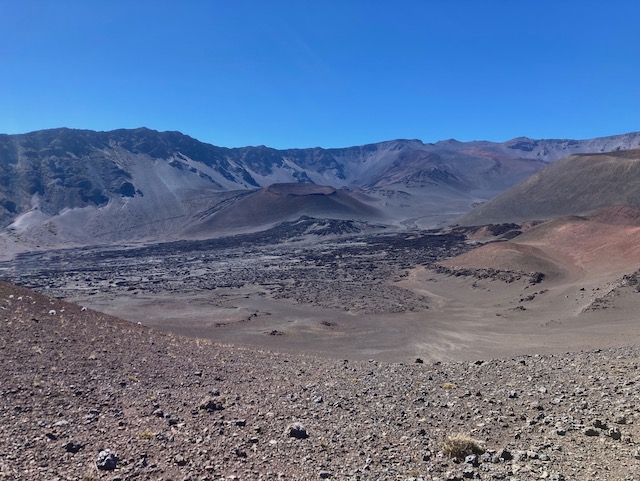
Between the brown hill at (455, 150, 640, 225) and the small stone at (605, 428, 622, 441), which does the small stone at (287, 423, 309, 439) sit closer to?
the small stone at (605, 428, 622, 441)

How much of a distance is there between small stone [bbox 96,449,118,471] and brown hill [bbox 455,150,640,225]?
102m

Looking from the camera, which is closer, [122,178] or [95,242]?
[95,242]

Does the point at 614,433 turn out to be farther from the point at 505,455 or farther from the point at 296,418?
the point at 296,418

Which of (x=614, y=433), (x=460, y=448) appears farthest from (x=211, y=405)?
(x=614, y=433)

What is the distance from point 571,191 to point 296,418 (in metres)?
110

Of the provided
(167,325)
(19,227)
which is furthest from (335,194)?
(167,325)

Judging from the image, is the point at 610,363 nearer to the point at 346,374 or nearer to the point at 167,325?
the point at 346,374

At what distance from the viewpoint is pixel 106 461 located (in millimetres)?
7555

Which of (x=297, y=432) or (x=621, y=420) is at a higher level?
(x=621, y=420)

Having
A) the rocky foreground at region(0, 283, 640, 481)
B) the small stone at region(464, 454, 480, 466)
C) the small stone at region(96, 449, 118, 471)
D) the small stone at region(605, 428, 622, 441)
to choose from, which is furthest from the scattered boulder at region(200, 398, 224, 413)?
the small stone at region(605, 428, 622, 441)

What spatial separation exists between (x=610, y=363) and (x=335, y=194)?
480 feet

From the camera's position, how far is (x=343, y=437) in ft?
29.4

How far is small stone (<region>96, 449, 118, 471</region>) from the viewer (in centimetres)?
752

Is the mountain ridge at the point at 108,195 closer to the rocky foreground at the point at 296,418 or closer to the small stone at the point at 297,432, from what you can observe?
the rocky foreground at the point at 296,418
